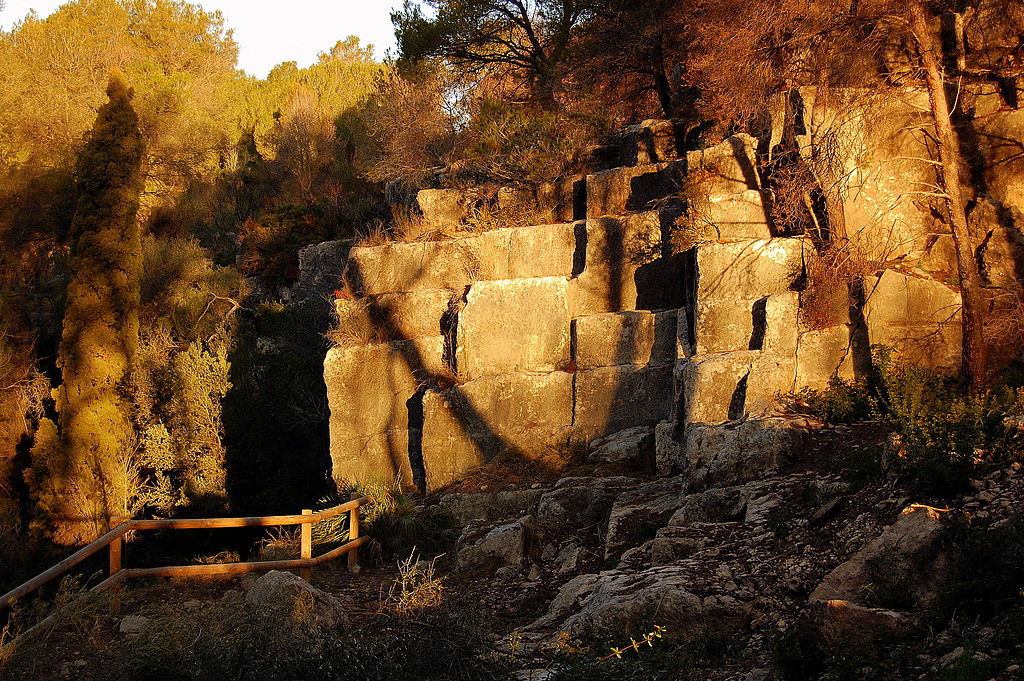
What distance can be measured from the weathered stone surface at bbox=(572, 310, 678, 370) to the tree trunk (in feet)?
11.4

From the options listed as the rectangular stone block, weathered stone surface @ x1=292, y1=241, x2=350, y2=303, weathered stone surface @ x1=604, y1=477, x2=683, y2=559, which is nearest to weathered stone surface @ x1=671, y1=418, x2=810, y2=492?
weathered stone surface @ x1=604, y1=477, x2=683, y2=559

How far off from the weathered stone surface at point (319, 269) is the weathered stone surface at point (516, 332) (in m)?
6.41

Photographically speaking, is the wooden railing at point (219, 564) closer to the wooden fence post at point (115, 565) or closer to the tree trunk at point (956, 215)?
the wooden fence post at point (115, 565)

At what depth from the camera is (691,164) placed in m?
11.9

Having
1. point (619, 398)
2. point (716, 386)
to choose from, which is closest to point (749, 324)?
point (716, 386)

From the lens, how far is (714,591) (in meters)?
5.95

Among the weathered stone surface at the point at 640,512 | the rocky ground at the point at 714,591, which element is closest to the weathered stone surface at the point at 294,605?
the rocky ground at the point at 714,591

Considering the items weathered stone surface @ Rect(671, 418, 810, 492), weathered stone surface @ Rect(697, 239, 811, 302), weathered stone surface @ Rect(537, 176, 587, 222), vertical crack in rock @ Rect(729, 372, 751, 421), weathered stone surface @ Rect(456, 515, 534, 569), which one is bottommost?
weathered stone surface @ Rect(456, 515, 534, 569)

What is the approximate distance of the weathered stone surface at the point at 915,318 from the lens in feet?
31.1

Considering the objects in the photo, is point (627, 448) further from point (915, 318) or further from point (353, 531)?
point (915, 318)

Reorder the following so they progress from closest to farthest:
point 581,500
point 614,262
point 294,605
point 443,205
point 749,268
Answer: point 294,605, point 581,500, point 749,268, point 614,262, point 443,205

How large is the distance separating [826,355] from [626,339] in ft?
9.01

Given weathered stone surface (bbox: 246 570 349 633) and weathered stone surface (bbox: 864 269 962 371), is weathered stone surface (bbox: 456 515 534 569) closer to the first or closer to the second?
weathered stone surface (bbox: 246 570 349 633)

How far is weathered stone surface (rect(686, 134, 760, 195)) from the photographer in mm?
11664
